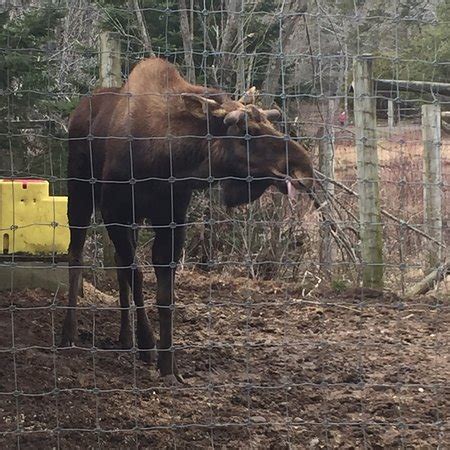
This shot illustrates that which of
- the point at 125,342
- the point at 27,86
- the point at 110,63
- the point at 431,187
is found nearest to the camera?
the point at 125,342

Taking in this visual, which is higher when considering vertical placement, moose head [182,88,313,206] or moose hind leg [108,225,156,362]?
moose head [182,88,313,206]

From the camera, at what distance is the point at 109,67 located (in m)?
8.31

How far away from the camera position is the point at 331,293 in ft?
28.2

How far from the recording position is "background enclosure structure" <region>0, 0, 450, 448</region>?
4809mm

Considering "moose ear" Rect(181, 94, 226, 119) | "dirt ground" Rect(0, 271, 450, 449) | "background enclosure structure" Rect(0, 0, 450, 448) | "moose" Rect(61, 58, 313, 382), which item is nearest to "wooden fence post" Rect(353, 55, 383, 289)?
"background enclosure structure" Rect(0, 0, 450, 448)

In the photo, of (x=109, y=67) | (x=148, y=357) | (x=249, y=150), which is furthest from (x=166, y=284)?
(x=109, y=67)

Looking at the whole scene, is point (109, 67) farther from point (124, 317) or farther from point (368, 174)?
point (124, 317)

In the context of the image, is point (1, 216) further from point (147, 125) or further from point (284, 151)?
point (284, 151)

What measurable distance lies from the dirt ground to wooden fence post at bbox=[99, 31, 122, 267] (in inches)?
35.9

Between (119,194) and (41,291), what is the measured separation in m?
2.10

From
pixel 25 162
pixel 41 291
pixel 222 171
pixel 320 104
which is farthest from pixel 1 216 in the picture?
pixel 320 104

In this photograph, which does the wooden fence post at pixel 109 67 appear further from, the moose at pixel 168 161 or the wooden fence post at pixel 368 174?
the wooden fence post at pixel 368 174

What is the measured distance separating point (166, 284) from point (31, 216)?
182 cm

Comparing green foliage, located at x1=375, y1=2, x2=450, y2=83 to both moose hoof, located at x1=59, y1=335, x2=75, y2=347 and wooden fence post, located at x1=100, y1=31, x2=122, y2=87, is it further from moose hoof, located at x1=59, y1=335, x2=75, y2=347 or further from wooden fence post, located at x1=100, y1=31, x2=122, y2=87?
moose hoof, located at x1=59, y1=335, x2=75, y2=347
